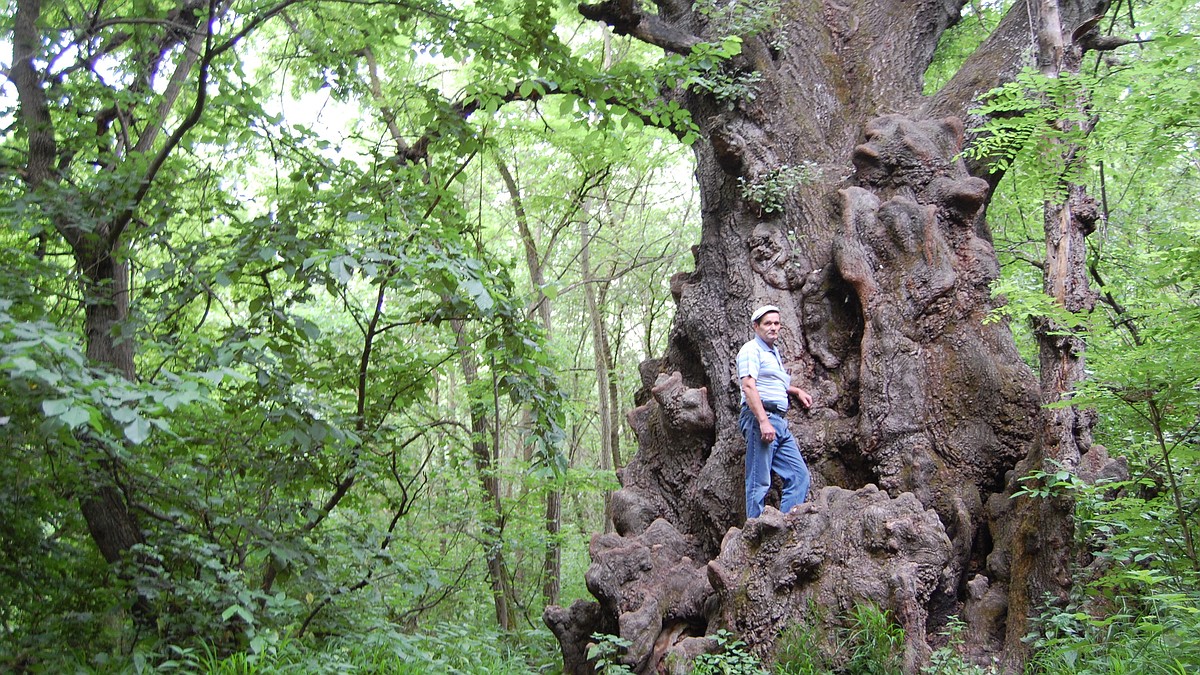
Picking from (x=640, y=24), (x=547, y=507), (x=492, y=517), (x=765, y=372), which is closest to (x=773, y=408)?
(x=765, y=372)

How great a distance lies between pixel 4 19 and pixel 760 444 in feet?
16.8

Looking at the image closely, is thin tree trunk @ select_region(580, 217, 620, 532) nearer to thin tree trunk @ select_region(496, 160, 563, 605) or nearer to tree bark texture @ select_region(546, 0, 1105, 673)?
thin tree trunk @ select_region(496, 160, 563, 605)

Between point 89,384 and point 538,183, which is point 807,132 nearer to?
point 538,183

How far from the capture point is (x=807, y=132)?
7.50 m

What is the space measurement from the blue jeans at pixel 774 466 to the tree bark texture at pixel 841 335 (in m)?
0.30

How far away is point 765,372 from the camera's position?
6148 millimetres

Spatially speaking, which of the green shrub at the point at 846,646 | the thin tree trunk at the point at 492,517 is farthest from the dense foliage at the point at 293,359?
the thin tree trunk at the point at 492,517

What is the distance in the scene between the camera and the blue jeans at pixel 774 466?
5879 mm

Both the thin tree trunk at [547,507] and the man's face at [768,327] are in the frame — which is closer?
the man's face at [768,327]

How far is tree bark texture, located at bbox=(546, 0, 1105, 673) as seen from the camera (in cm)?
530

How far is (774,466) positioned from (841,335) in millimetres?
1321

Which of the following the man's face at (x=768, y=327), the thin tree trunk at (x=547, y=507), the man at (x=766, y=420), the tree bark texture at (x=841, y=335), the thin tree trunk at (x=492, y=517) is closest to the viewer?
the tree bark texture at (x=841, y=335)

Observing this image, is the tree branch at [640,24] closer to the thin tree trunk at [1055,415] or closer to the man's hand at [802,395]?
the thin tree trunk at [1055,415]

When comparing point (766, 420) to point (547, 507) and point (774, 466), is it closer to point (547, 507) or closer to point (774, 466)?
point (774, 466)
